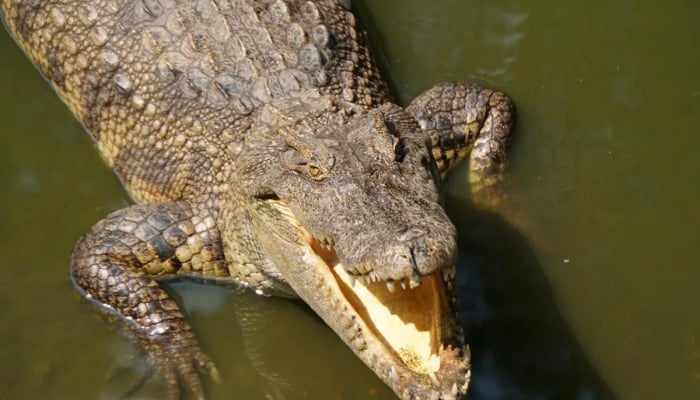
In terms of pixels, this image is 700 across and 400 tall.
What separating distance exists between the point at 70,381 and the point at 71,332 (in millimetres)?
302

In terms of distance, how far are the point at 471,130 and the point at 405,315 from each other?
1681 millimetres

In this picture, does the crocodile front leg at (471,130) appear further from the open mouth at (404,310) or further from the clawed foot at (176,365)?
the clawed foot at (176,365)

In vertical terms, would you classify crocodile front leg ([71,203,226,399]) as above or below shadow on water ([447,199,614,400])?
above

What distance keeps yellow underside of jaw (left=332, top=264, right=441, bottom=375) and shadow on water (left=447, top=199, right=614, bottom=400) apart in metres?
0.69

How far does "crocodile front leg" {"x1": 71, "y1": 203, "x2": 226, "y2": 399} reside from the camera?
4613 mm

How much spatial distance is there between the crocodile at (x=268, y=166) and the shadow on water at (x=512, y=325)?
13.7 inches

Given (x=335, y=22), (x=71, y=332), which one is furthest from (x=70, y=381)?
(x=335, y=22)

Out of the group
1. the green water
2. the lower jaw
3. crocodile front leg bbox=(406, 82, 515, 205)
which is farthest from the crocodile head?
crocodile front leg bbox=(406, 82, 515, 205)

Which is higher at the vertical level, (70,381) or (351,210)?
(351,210)

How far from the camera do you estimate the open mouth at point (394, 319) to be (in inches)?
144

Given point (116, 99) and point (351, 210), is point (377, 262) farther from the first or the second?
point (116, 99)

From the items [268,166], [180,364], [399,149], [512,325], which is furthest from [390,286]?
[180,364]

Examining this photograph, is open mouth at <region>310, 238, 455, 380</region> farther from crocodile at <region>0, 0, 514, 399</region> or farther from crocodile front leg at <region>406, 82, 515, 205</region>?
crocodile front leg at <region>406, 82, 515, 205</region>

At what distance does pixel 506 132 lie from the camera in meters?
5.34
